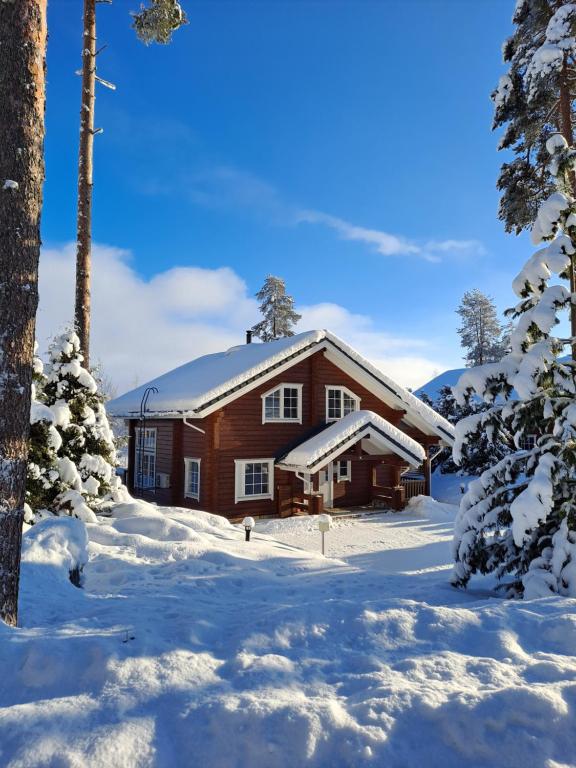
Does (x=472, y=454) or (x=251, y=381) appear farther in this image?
(x=472, y=454)

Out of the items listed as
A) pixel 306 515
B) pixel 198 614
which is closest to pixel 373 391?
pixel 306 515

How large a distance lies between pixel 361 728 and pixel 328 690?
1.91 ft

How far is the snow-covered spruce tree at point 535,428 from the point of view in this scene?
250 inches

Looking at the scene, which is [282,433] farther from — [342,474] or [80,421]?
[80,421]

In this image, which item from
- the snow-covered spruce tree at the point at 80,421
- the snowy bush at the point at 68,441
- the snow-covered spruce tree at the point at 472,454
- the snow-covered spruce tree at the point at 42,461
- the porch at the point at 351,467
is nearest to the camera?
the snow-covered spruce tree at the point at 42,461

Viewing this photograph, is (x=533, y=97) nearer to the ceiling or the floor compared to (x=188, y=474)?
nearer to the ceiling

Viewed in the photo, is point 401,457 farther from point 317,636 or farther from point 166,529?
point 317,636

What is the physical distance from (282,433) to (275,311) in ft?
81.3

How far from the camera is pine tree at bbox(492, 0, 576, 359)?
11711 millimetres

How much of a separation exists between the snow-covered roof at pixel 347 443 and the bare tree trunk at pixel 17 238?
40.0ft

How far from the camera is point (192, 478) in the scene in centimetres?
1811

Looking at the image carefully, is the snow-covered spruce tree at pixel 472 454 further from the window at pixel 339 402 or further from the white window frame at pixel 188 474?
the white window frame at pixel 188 474

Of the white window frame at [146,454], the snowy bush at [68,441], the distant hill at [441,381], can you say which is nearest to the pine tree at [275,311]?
the distant hill at [441,381]

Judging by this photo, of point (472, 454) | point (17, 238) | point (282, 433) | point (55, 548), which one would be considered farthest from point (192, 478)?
point (472, 454)
